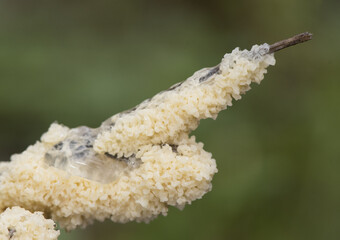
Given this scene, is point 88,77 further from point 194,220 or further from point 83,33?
point 194,220

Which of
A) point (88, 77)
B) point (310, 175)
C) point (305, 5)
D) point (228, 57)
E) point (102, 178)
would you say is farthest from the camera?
point (88, 77)

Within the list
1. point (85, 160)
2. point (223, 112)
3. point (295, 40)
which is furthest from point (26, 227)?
point (223, 112)

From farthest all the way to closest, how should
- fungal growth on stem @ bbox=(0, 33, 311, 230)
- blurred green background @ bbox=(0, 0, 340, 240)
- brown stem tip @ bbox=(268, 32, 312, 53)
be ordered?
blurred green background @ bbox=(0, 0, 340, 240) < fungal growth on stem @ bbox=(0, 33, 311, 230) < brown stem tip @ bbox=(268, 32, 312, 53)

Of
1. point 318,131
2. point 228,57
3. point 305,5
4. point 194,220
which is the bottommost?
point 228,57

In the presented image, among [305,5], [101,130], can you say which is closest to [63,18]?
[305,5]

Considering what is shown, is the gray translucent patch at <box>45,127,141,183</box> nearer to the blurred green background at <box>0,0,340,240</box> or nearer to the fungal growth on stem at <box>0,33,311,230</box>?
the fungal growth on stem at <box>0,33,311,230</box>

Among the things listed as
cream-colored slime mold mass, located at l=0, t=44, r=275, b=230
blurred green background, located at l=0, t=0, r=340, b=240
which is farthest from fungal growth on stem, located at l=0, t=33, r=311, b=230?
blurred green background, located at l=0, t=0, r=340, b=240

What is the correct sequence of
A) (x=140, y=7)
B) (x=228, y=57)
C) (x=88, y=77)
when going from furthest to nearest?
(x=140, y=7)
(x=88, y=77)
(x=228, y=57)
